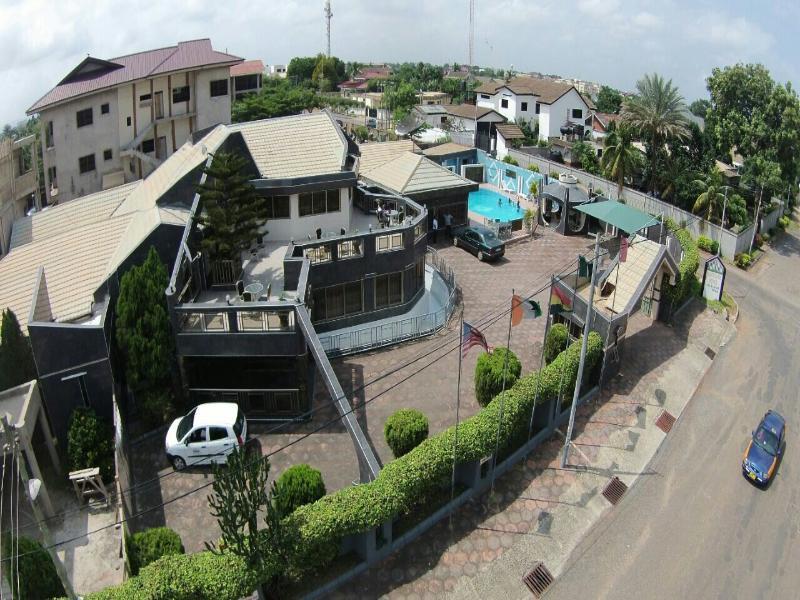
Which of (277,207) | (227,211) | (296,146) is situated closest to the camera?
(227,211)

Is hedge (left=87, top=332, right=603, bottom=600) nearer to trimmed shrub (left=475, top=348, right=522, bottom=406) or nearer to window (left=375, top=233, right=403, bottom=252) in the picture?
trimmed shrub (left=475, top=348, right=522, bottom=406)

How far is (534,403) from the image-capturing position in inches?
960

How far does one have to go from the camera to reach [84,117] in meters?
48.0

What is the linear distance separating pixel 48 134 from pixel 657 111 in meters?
46.0

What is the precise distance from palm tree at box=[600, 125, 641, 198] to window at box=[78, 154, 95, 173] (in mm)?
39017

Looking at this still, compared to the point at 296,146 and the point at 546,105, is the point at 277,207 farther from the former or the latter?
the point at 546,105

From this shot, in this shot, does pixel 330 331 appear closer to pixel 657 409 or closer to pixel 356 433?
pixel 356 433

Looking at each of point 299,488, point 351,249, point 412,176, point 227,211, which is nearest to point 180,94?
point 412,176

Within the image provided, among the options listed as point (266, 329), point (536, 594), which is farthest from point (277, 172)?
point (536, 594)

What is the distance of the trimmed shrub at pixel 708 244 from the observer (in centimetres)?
4769

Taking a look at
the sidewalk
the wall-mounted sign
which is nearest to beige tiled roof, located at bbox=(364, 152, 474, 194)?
the wall-mounted sign

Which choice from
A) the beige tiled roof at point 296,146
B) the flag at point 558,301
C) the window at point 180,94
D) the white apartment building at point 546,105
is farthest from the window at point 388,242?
the white apartment building at point 546,105

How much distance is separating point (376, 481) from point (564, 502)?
7657 mm

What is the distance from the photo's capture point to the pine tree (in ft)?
92.1
